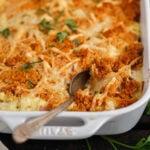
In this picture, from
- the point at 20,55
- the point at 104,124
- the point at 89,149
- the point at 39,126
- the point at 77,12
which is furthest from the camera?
the point at 77,12

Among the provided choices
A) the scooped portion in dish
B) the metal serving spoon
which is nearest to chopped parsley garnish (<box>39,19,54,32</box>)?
the scooped portion in dish

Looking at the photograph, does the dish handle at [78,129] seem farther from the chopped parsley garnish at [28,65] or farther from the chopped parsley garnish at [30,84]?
the chopped parsley garnish at [28,65]

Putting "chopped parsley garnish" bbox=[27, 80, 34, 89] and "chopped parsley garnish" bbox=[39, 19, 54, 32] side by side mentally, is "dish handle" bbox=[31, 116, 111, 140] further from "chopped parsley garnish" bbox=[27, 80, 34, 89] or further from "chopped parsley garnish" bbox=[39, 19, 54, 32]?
"chopped parsley garnish" bbox=[39, 19, 54, 32]

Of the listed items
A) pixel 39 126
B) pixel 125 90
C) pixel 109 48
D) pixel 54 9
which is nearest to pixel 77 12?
pixel 54 9

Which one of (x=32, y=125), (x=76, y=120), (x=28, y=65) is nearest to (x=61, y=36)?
(x=28, y=65)

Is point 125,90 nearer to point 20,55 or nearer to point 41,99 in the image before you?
point 41,99

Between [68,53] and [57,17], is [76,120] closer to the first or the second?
[68,53]

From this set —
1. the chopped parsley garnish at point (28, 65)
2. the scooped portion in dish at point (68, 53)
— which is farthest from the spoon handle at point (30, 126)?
the chopped parsley garnish at point (28, 65)
